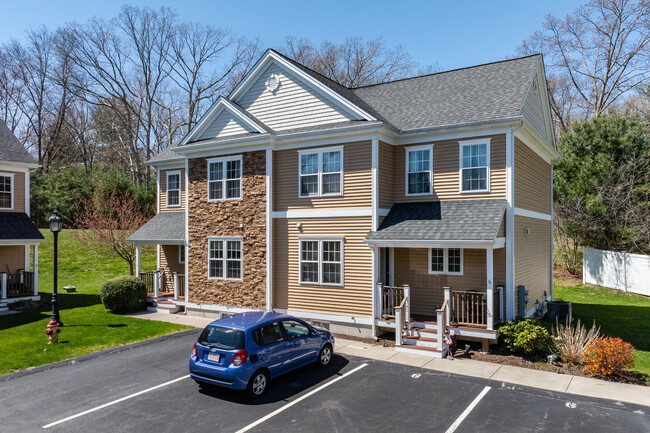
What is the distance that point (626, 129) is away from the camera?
25.6 m

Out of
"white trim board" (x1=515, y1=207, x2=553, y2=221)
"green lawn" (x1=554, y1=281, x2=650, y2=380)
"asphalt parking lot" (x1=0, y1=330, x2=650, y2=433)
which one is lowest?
"asphalt parking lot" (x1=0, y1=330, x2=650, y2=433)

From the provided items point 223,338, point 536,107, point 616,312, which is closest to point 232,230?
point 223,338

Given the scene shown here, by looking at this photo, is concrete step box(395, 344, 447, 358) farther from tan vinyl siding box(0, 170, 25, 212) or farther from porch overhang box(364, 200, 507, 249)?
tan vinyl siding box(0, 170, 25, 212)

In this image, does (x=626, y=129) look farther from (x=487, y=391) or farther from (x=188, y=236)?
(x=188, y=236)

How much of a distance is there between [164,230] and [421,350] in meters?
13.2

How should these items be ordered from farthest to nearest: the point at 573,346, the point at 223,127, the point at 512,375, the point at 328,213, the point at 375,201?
the point at 223,127
the point at 328,213
the point at 375,201
the point at 573,346
the point at 512,375

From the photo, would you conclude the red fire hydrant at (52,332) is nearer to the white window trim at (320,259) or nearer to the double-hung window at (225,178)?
the double-hung window at (225,178)

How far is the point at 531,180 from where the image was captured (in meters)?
16.0

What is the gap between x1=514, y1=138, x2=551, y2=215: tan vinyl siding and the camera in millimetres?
14289

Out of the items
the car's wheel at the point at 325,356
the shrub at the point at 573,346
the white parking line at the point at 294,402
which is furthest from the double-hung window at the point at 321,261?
the shrub at the point at 573,346

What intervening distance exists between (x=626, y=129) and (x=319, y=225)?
21.7 meters

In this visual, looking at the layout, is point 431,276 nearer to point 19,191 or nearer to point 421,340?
point 421,340

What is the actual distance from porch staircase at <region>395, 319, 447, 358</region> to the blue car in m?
3.71

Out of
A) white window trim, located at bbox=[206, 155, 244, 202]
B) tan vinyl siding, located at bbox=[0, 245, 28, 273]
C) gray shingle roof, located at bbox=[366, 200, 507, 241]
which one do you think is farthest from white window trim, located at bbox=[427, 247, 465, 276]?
tan vinyl siding, located at bbox=[0, 245, 28, 273]
